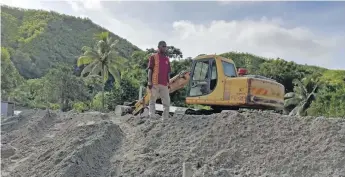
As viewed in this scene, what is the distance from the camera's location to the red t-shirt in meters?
8.83

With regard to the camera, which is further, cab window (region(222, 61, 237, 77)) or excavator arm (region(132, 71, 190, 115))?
excavator arm (region(132, 71, 190, 115))

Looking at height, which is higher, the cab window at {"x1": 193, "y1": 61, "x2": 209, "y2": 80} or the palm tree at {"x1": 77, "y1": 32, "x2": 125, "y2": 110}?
the palm tree at {"x1": 77, "y1": 32, "x2": 125, "y2": 110}

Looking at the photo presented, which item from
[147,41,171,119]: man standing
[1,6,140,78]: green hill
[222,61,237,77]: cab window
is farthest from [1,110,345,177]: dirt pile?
[1,6,140,78]: green hill

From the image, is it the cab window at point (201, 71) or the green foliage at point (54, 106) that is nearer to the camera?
the cab window at point (201, 71)

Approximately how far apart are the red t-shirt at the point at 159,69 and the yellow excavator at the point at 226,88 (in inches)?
60.0

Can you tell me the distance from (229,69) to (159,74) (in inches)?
105

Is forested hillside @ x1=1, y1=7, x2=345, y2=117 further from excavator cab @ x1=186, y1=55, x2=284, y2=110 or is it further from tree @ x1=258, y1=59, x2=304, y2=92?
excavator cab @ x1=186, y1=55, x2=284, y2=110

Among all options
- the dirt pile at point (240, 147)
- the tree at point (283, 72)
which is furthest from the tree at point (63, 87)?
the dirt pile at point (240, 147)

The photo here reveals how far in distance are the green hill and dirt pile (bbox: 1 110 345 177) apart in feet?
157

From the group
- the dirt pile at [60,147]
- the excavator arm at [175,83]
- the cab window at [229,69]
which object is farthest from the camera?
the excavator arm at [175,83]

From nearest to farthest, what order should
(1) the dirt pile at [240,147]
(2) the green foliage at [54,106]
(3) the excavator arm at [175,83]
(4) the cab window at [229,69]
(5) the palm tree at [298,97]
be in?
(1) the dirt pile at [240,147], (4) the cab window at [229,69], (3) the excavator arm at [175,83], (5) the palm tree at [298,97], (2) the green foliage at [54,106]

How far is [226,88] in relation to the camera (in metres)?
10.4

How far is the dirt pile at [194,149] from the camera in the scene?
5711mm

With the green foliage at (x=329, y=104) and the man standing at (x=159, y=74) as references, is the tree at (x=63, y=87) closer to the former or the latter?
the green foliage at (x=329, y=104)
